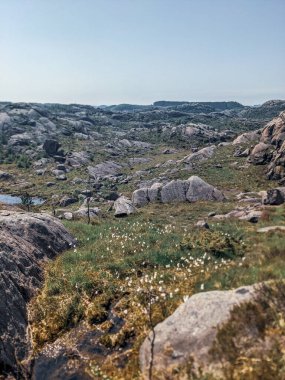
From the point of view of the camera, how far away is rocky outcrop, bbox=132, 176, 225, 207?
59.2 metres

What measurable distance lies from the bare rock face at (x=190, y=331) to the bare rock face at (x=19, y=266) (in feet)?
14.1

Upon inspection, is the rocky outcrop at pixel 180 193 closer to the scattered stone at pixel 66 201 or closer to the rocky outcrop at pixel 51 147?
the scattered stone at pixel 66 201

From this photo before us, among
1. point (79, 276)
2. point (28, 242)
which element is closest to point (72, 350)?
point (79, 276)

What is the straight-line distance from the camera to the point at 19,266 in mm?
18641

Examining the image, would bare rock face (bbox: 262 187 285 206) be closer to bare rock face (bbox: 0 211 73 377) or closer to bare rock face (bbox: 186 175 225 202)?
bare rock face (bbox: 186 175 225 202)

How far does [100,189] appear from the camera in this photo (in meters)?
86.9

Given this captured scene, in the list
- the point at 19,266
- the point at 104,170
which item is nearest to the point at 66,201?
the point at 104,170

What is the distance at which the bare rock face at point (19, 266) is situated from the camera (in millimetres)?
14039

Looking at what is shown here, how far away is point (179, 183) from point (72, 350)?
162 ft

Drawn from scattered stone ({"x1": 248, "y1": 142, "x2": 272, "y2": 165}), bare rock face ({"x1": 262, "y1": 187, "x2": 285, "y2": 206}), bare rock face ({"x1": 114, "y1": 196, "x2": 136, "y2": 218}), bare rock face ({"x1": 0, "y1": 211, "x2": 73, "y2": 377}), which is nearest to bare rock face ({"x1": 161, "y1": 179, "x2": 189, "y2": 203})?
bare rock face ({"x1": 114, "y1": 196, "x2": 136, "y2": 218})

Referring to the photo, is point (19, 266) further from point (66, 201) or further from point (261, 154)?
point (261, 154)

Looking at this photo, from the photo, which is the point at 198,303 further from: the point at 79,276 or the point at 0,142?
the point at 0,142

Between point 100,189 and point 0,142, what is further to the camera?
point 0,142

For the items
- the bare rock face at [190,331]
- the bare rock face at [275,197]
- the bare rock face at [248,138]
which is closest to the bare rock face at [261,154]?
the bare rock face at [248,138]
